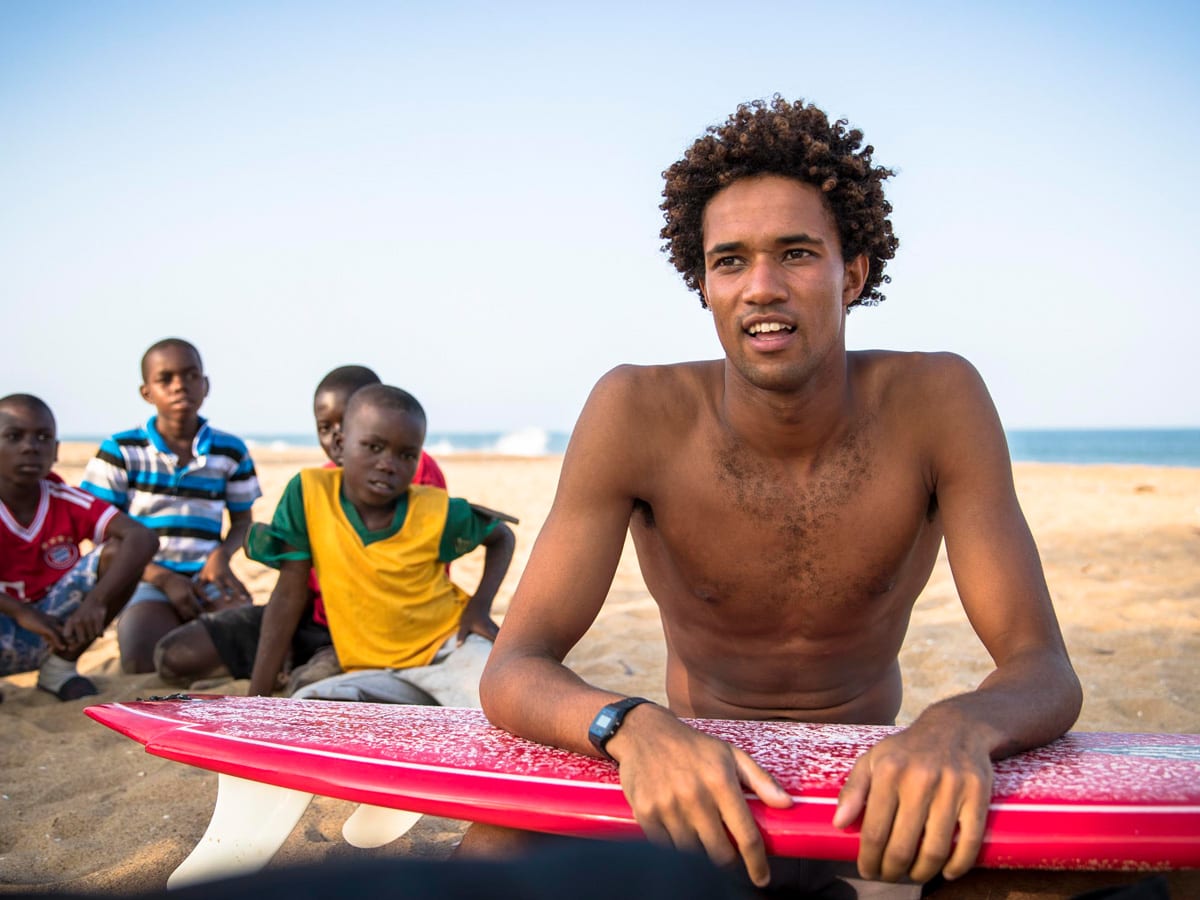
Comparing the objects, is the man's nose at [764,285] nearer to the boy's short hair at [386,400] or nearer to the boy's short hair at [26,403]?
the boy's short hair at [386,400]

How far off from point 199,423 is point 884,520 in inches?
156

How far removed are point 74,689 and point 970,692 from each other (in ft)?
12.0

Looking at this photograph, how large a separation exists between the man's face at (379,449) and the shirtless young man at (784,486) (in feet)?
4.89

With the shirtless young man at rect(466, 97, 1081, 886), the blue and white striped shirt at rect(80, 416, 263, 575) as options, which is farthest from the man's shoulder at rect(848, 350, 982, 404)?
the blue and white striped shirt at rect(80, 416, 263, 575)

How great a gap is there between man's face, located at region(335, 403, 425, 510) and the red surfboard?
148cm

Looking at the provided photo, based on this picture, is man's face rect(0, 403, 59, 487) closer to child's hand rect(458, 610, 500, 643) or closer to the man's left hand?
child's hand rect(458, 610, 500, 643)

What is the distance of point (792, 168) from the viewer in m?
2.34

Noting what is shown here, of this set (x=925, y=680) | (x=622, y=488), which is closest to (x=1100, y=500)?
(x=925, y=680)

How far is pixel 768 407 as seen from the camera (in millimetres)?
2254

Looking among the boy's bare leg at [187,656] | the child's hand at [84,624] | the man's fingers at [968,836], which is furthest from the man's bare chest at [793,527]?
the child's hand at [84,624]

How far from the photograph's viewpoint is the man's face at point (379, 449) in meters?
3.66

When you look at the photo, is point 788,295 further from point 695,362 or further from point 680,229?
point 680,229

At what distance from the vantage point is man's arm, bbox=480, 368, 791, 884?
4.81 feet


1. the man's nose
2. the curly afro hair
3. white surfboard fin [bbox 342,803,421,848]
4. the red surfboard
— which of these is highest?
the curly afro hair
